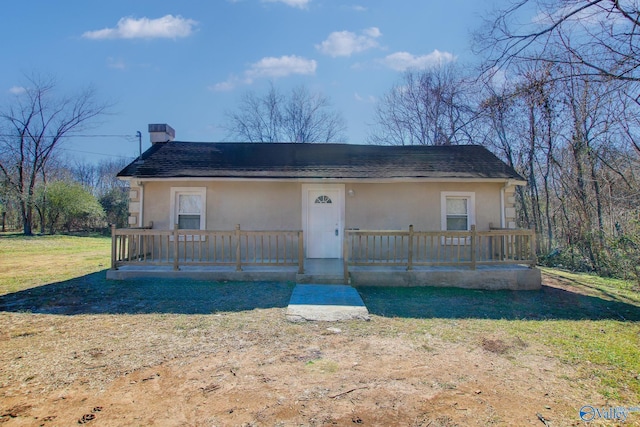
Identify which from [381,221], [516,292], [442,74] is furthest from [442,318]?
[442,74]

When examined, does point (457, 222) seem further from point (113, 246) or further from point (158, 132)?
point (158, 132)

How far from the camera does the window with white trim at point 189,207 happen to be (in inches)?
352

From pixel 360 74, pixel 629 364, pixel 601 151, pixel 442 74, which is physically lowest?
pixel 629 364

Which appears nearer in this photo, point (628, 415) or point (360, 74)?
point (628, 415)

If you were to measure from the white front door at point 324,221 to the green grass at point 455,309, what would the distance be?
236 centimetres

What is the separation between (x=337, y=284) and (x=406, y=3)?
6930 mm

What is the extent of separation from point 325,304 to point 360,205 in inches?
161

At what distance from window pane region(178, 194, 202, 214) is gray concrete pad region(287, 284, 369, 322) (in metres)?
3.98

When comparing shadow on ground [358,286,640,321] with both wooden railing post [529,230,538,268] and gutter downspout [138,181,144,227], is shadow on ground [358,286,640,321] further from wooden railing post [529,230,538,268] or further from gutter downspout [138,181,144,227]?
gutter downspout [138,181,144,227]

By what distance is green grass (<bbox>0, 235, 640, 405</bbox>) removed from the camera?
3.88 meters

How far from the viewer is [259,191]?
9086 mm

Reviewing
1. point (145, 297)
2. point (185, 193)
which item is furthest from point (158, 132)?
point (145, 297)

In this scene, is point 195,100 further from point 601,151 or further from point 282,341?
point 601,151

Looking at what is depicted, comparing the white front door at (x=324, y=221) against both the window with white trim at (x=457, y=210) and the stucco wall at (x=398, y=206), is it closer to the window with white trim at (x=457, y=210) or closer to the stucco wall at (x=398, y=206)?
the stucco wall at (x=398, y=206)
